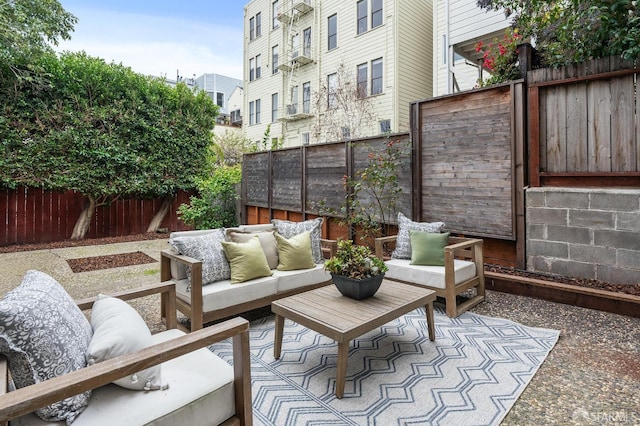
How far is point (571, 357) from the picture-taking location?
263cm

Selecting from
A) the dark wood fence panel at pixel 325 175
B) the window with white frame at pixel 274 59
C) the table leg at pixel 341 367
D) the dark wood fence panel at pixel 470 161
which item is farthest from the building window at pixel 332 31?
the table leg at pixel 341 367

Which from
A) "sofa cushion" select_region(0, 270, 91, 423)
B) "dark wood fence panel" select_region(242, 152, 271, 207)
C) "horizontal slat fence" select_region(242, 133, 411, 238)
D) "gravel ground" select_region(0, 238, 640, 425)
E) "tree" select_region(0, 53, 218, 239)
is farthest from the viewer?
"dark wood fence panel" select_region(242, 152, 271, 207)

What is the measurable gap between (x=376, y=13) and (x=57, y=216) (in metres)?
10.3

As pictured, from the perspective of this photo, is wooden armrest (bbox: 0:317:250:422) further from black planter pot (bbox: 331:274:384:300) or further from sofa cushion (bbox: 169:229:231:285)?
sofa cushion (bbox: 169:229:231:285)

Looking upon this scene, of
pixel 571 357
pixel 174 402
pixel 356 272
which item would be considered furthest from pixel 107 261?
pixel 571 357

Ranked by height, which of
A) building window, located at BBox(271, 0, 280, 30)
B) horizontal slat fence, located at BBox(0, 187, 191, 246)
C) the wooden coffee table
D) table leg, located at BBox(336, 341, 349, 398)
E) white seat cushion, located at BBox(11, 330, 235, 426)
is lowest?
table leg, located at BBox(336, 341, 349, 398)

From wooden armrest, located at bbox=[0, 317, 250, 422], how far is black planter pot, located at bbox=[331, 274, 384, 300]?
1191 mm

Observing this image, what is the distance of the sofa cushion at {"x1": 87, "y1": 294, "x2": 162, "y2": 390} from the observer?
1440 mm

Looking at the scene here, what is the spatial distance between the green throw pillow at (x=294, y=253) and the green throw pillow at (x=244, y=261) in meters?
0.31

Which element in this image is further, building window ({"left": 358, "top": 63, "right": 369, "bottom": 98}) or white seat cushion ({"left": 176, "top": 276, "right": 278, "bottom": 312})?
building window ({"left": 358, "top": 63, "right": 369, "bottom": 98})

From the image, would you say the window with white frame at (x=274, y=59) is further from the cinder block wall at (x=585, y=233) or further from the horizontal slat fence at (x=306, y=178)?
the cinder block wall at (x=585, y=233)

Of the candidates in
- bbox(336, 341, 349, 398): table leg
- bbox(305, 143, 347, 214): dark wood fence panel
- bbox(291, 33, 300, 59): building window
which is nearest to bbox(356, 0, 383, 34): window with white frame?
bbox(291, 33, 300, 59): building window

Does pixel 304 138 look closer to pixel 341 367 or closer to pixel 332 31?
pixel 332 31

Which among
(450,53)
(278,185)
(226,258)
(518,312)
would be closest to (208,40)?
(278,185)
